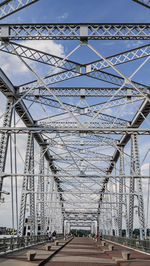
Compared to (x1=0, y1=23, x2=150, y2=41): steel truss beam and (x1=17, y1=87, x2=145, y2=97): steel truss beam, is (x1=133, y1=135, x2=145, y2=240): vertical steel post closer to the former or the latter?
(x1=17, y1=87, x2=145, y2=97): steel truss beam

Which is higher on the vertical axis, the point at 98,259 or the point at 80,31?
the point at 80,31

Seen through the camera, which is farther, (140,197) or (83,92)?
(140,197)

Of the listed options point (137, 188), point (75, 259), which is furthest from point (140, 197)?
point (75, 259)

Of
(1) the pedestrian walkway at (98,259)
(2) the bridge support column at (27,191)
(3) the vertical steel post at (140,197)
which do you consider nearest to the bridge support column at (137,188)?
(3) the vertical steel post at (140,197)

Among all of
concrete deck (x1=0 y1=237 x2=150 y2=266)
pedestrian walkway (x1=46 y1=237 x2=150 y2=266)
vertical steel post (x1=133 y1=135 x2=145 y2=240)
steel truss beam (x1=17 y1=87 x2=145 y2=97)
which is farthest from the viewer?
vertical steel post (x1=133 y1=135 x2=145 y2=240)

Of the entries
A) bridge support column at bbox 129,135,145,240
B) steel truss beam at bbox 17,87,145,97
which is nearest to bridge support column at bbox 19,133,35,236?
steel truss beam at bbox 17,87,145,97

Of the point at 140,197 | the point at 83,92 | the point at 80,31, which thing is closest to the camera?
the point at 80,31

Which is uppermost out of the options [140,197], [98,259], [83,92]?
[83,92]

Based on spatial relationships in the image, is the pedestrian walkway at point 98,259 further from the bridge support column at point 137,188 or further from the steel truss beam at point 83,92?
the steel truss beam at point 83,92

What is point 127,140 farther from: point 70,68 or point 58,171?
point 58,171

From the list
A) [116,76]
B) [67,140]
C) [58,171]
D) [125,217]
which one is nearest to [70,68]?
[116,76]

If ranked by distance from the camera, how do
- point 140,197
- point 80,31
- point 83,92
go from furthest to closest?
point 140,197, point 83,92, point 80,31

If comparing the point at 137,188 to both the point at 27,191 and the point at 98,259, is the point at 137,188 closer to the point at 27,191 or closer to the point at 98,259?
the point at 27,191

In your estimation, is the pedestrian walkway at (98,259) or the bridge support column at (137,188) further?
the bridge support column at (137,188)
